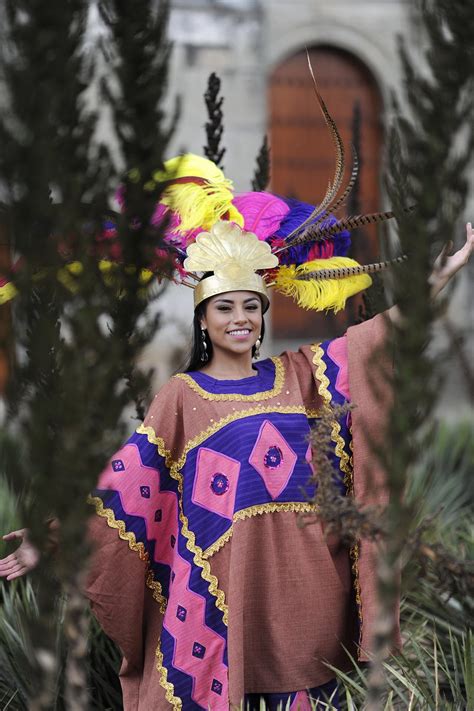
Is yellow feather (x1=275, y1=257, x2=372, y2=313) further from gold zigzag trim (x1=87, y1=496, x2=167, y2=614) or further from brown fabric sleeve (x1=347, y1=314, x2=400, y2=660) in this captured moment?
gold zigzag trim (x1=87, y1=496, x2=167, y2=614)

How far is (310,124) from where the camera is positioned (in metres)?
7.94

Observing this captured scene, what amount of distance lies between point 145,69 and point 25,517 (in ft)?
2.57

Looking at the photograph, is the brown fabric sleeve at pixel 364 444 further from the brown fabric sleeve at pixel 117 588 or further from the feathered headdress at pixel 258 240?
the brown fabric sleeve at pixel 117 588

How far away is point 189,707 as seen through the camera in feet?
8.25

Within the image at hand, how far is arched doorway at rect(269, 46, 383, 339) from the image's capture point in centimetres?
786

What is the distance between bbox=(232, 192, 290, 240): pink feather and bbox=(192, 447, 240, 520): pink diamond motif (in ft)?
2.34

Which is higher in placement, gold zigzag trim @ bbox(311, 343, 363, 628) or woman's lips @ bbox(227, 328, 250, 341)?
woman's lips @ bbox(227, 328, 250, 341)

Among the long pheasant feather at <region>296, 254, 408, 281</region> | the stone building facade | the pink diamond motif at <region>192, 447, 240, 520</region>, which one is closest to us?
the pink diamond motif at <region>192, 447, 240, 520</region>

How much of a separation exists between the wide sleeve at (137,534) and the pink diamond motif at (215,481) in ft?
0.37

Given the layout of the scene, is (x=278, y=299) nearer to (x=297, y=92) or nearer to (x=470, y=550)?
(x=297, y=92)

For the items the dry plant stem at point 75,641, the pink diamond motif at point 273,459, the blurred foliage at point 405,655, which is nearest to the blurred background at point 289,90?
the blurred foliage at point 405,655

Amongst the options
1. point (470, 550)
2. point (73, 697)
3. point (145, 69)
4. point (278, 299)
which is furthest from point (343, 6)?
point (73, 697)

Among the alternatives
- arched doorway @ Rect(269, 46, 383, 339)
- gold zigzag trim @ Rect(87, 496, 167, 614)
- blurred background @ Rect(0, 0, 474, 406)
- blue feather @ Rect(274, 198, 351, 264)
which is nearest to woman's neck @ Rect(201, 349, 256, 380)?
blue feather @ Rect(274, 198, 351, 264)

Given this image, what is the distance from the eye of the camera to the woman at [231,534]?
8.23 ft
